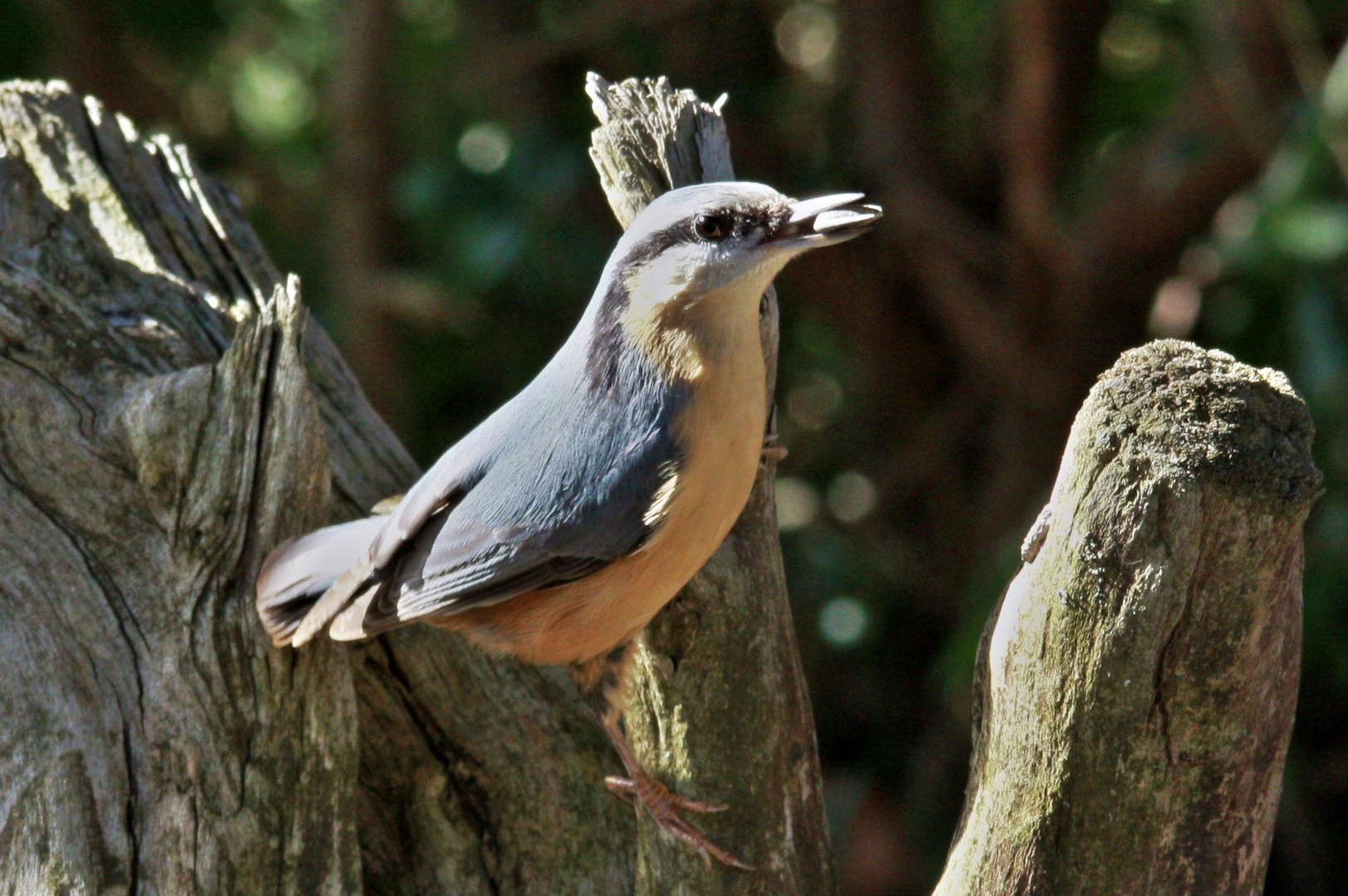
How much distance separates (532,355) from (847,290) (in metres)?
1.27

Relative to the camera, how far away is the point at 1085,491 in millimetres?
1741

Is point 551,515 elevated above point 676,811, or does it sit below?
above

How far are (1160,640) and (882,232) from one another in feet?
11.9

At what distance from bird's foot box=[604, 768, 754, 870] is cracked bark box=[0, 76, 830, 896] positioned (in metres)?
0.03

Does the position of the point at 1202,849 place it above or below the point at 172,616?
below

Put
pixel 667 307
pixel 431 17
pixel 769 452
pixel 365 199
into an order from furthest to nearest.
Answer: pixel 431 17, pixel 365 199, pixel 769 452, pixel 667 307

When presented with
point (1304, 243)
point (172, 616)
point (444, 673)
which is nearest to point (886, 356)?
point (1304, 243)

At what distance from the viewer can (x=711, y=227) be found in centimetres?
208

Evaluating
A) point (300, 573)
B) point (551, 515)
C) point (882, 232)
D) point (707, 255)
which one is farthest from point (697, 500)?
point (882, 232)

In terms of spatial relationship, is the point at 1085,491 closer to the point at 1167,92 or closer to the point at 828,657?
the point at 828,657

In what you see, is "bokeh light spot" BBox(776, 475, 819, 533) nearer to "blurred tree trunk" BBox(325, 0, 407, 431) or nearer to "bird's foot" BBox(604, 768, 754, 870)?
"blurred tree trunk" BBox(325, 0, 407, 431)

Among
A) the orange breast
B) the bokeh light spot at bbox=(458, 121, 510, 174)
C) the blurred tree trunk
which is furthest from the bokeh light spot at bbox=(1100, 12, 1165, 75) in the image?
the orange breast

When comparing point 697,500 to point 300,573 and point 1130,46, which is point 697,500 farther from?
point 1130,46

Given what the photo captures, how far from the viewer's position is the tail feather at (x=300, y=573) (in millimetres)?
2268
